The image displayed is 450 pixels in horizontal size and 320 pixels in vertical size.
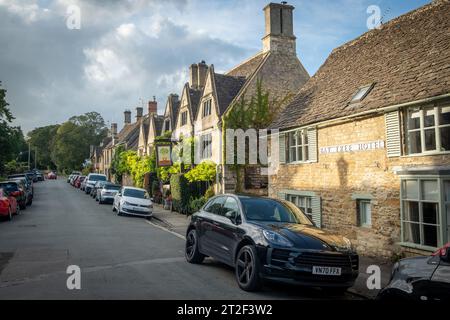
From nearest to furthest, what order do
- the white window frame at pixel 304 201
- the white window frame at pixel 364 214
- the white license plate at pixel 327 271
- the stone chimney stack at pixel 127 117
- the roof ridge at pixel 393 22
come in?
the white license plate at pixel 327 271 < the white window frame at pixel 364 214 < the roof ridge at pixel 393 22 < the white window frame at pixel 304 201 < the stone chimney stack at pixel 127 117

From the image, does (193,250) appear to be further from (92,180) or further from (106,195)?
(92,180)

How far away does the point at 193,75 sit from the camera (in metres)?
37.3

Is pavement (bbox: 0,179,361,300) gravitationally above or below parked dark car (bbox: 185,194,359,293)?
below

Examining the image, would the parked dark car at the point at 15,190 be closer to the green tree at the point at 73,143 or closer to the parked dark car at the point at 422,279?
the parked dark car at the point at 422,279

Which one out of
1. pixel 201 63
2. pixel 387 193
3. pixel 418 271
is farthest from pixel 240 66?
pixel 418 271

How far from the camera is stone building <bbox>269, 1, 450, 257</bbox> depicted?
10875 millimetres

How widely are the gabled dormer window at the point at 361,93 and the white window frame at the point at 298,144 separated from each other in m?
2.69

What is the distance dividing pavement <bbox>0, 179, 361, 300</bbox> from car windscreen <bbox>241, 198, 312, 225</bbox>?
4.45 ft

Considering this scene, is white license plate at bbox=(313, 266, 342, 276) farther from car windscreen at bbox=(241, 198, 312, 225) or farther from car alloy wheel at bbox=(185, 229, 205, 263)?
car alloy wheel at bbox=(185, 229, 205, 263)

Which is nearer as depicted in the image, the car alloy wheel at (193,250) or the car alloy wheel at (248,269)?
the car alloy wheel at (248,269)

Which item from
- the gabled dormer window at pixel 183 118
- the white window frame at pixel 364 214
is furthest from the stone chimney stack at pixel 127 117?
the white window frame at pixel 364 214

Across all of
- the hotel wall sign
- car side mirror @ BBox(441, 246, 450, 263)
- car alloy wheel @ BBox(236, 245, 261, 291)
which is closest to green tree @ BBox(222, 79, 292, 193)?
the hotel wall sign

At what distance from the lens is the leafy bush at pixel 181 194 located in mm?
25281

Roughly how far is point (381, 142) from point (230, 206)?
5801 mm
